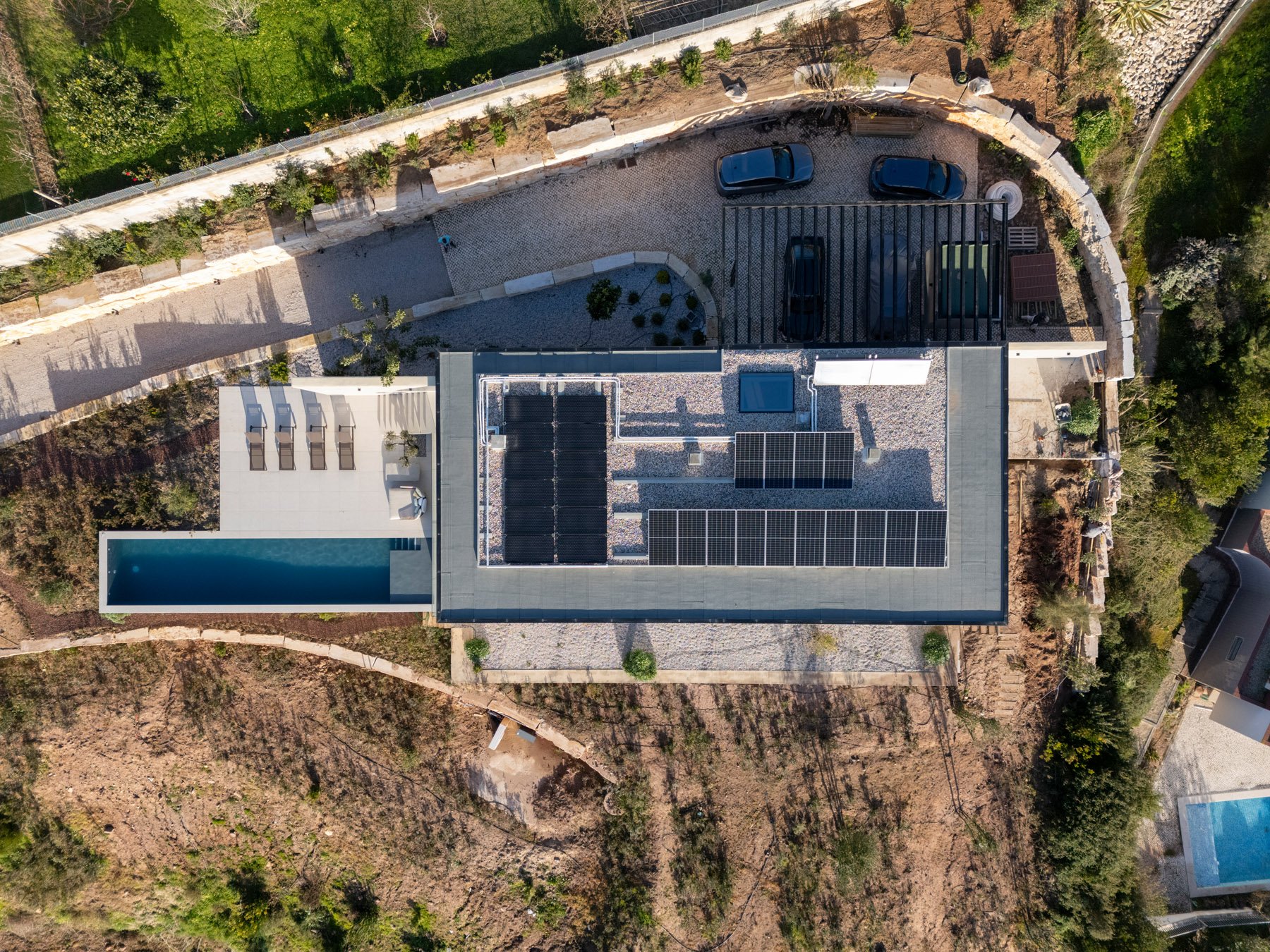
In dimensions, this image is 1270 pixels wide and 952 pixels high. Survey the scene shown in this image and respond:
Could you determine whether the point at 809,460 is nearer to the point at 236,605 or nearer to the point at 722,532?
the point at 722,532

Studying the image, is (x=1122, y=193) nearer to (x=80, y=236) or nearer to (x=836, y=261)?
(x=836, y=261)

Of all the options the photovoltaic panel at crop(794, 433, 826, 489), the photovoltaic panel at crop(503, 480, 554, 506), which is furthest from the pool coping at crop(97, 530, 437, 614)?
the photovoltaic panel at crop(794, 433, 826, 489)

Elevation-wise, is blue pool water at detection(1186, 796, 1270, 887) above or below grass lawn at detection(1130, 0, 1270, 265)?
below

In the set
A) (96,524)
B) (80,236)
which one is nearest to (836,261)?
(80,236)

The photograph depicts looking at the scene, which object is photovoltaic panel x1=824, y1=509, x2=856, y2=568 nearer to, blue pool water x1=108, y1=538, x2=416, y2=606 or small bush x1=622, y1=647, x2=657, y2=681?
small bush x1=622, y1=647, x2=657, y2=681

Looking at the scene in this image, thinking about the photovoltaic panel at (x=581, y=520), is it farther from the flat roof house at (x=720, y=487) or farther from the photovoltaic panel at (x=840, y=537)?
the photovoltaic panel at (x=840, y=537)

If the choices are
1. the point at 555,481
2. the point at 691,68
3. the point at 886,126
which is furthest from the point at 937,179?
the point at 555,481
